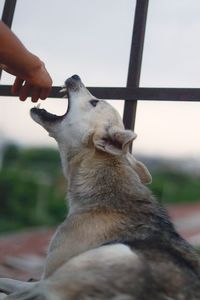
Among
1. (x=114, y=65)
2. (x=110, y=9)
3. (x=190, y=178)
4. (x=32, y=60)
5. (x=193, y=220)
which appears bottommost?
(x=193, y=220)

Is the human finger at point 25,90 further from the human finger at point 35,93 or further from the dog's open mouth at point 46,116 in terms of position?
the dog's open mouth at point 46,116

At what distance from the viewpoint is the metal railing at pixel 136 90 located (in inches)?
119

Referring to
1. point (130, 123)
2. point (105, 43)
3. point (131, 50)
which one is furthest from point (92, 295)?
point (105, 43)

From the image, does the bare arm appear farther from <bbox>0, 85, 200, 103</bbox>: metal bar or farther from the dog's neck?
<bbox>0, 85, 200, 103</bbox>: metal bar

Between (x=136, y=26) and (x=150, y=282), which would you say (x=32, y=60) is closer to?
(x=150, y=282)

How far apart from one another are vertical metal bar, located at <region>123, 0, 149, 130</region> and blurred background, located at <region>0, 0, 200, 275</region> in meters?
0.09

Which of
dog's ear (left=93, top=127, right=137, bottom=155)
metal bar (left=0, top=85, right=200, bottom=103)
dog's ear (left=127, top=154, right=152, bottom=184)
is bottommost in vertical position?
dog's ear (left=127, top=154, right=152, bottom=184)

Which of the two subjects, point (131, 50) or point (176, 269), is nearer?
point (176, 269)

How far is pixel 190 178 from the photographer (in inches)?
116

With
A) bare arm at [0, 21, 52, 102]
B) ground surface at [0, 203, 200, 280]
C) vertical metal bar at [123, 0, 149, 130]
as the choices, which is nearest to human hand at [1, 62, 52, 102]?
bare arm at [0, 21, 52, 102]

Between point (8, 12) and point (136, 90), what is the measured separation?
1.09 m

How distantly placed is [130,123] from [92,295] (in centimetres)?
146

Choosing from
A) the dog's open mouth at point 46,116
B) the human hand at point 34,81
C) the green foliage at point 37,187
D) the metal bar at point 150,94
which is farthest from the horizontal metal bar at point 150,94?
the human hand at point 34,81

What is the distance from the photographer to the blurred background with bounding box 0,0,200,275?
302 cm
